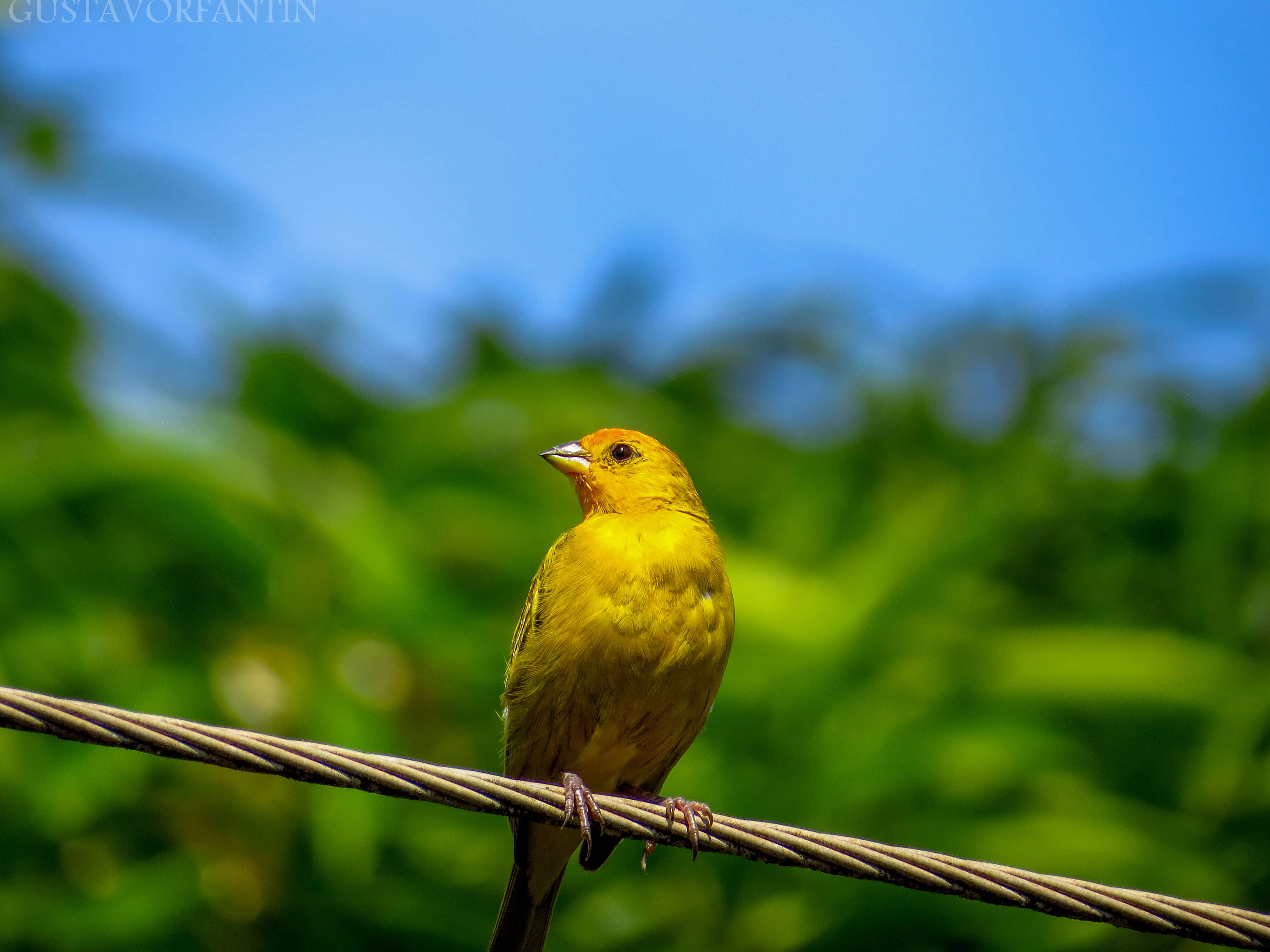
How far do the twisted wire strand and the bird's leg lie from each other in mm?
19

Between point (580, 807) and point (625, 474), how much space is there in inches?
59.5

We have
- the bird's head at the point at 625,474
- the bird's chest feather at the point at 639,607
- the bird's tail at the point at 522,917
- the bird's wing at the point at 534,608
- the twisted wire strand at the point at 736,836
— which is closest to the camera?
the twisted wire strand at the point at 736,836

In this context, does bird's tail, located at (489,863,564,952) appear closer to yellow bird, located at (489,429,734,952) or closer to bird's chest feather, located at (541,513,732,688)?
yellow bird, located at (489,429,734,952)

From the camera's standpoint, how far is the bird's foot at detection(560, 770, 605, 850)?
2.38 m

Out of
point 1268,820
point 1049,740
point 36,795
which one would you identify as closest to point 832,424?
point 1049,740

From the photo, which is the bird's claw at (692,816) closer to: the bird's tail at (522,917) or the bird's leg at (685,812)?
A: the bird's leg at (685,812)

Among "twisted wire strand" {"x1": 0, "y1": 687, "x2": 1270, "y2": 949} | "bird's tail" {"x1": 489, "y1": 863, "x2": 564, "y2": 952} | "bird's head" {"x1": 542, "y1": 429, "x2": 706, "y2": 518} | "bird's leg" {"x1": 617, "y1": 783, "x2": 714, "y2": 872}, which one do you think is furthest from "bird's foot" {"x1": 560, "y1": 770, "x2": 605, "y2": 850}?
"bird's head" {"x1": 542, "y1": 429, "x2": 706, "y2": 518}

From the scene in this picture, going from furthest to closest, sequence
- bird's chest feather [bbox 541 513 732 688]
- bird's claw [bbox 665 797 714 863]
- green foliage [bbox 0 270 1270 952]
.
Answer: green foliage [bbox 0 270 1270 952] < bird's chest feather [bbox 541 513 732 688] < bird's claw [bbox 665 797 714 863]

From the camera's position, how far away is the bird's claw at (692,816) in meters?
2.33

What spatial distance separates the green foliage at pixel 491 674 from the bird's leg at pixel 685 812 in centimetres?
153

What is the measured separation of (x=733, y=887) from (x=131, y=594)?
3.40 m

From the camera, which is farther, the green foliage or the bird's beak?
the green foliage

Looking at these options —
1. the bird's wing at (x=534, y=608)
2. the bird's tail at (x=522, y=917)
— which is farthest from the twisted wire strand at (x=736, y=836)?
the bird's tail at (x=522, y=917)

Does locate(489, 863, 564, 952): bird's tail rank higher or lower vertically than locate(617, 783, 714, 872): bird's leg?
lower
